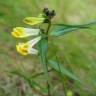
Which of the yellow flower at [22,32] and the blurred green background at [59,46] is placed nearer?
the yellow flower at [22,32]

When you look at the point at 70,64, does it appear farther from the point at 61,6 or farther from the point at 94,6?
the point at 94,6

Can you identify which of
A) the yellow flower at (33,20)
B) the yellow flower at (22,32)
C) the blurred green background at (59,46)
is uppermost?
the yellow flower at (33,20)

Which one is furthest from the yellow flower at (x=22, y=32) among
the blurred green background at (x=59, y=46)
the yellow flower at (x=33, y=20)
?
the blurred green background at (x=59, y=46)

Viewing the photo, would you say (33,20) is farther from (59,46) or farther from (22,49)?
(59,46)

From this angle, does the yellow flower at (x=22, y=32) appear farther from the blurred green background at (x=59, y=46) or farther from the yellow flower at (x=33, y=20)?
the blurred green background at (x=59, y=46)

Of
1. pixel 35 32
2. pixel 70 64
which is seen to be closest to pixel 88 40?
pixel 70 64

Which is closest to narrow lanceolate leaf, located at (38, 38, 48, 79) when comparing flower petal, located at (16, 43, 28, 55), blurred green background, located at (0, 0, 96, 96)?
flower petal, located at (16, 43, 28, 55)

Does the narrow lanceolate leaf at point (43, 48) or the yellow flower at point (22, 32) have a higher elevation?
the yellow flower at point (22, 32)

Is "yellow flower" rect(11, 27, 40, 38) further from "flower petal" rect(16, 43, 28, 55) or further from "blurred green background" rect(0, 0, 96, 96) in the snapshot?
"blurred green background" rect(0, 0, 96, 96)

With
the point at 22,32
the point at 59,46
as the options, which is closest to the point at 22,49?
the point at 22,32
